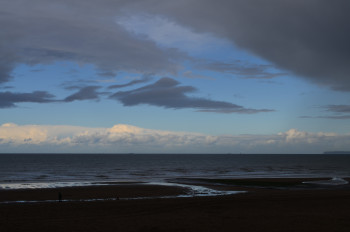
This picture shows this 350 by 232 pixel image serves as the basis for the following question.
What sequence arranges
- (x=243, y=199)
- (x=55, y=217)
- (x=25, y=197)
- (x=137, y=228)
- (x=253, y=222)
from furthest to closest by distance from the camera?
(x=25, y=197)
(x=243, y=199)
(x=55, y=217)
(x=253, y=222)
(x=137, y=228)

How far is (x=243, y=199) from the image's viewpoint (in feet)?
91.0

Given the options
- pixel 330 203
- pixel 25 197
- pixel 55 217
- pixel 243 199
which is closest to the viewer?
pixel 55 217

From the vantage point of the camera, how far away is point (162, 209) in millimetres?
22812

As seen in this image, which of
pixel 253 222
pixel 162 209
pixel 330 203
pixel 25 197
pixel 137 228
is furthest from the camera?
pixel 25 197

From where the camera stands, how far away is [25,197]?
101 ft

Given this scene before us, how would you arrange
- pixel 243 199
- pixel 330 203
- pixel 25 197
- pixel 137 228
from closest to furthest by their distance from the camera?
pixel 137 228 → pixel 330 203 → pixel 243 199 → pixel 25 197

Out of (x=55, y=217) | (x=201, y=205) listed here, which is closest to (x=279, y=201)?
(x=201, y=205)

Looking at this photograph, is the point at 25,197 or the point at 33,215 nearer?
the point at 33,215

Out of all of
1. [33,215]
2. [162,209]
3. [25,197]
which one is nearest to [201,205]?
[162,209]

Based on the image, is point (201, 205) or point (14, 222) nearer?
point (14, 222)

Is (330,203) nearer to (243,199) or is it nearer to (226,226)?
(243,199)

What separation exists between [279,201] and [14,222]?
18.9 metres

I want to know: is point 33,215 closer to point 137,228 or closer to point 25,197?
point 137,228

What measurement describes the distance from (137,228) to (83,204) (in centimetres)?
1009
